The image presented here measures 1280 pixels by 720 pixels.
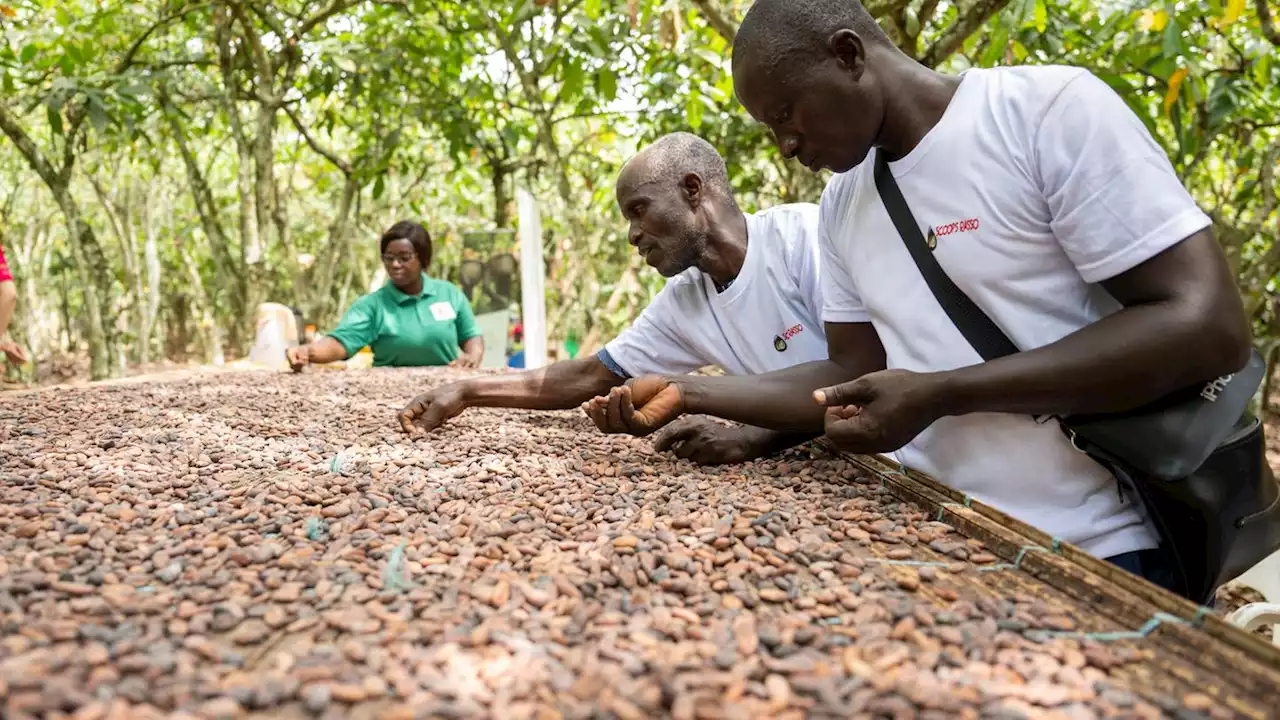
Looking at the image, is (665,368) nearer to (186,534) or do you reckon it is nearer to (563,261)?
(186,534)

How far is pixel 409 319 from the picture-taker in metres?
4.16

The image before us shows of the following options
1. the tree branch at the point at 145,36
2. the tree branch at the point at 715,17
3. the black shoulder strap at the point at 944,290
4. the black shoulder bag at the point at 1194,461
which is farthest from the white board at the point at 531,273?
the black shoulder bag at the point at 1194,461

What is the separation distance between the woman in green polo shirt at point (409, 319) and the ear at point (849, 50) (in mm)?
3075

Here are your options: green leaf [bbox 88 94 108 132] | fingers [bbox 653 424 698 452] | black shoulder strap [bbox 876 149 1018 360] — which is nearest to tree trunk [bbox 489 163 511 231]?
green leaf [bbox 88 94 108 132]

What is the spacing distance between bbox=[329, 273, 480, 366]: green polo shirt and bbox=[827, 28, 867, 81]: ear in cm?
313

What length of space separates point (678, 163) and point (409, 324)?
8.30ft

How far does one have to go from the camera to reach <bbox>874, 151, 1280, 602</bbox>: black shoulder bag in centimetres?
108

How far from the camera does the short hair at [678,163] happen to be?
1.96 m

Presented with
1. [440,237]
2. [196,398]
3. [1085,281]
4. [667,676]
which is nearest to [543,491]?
[667,676]

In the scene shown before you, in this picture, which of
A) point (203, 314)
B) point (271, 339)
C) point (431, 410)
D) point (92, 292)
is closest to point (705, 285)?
point (431, 410)

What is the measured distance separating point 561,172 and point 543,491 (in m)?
3.33

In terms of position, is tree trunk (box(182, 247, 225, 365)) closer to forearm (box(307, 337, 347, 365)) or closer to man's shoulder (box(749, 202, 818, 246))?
forearm (box(307, 337, 347, 365))

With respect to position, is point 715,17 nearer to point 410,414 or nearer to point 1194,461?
point 410,414

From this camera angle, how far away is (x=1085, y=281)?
3.79 ft
